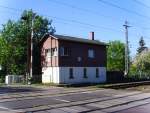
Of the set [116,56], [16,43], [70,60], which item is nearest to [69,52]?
[70,60]

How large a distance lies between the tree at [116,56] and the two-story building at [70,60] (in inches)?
2298

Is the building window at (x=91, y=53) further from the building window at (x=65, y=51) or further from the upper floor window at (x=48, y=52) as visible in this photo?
the upper floor window at (x=48, y=52)

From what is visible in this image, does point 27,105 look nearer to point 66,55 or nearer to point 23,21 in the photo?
point 66,55

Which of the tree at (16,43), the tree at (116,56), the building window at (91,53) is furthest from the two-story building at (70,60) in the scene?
the tree at (116,56)

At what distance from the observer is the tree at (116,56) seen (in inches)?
4562

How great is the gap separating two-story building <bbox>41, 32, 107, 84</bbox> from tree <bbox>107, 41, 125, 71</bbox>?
5836 cm

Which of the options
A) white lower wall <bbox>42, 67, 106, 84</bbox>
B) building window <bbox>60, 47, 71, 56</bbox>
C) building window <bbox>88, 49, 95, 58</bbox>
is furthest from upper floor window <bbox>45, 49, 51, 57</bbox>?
building window <bbox>88, 49, 95, 58</bbox>

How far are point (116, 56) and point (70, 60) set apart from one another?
225 ft

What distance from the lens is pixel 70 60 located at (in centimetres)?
5169

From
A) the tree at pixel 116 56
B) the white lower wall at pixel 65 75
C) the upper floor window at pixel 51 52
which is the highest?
the tree at pixel 116 56

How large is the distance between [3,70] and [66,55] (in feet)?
51.4

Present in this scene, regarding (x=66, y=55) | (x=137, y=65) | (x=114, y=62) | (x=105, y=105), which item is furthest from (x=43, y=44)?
(x=114, y=62)

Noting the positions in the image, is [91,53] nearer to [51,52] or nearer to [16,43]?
[51,52]

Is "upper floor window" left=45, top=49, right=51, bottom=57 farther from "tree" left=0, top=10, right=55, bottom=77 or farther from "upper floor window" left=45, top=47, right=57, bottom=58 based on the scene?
"tree" left=0, top=10, right=55, bottom=77
